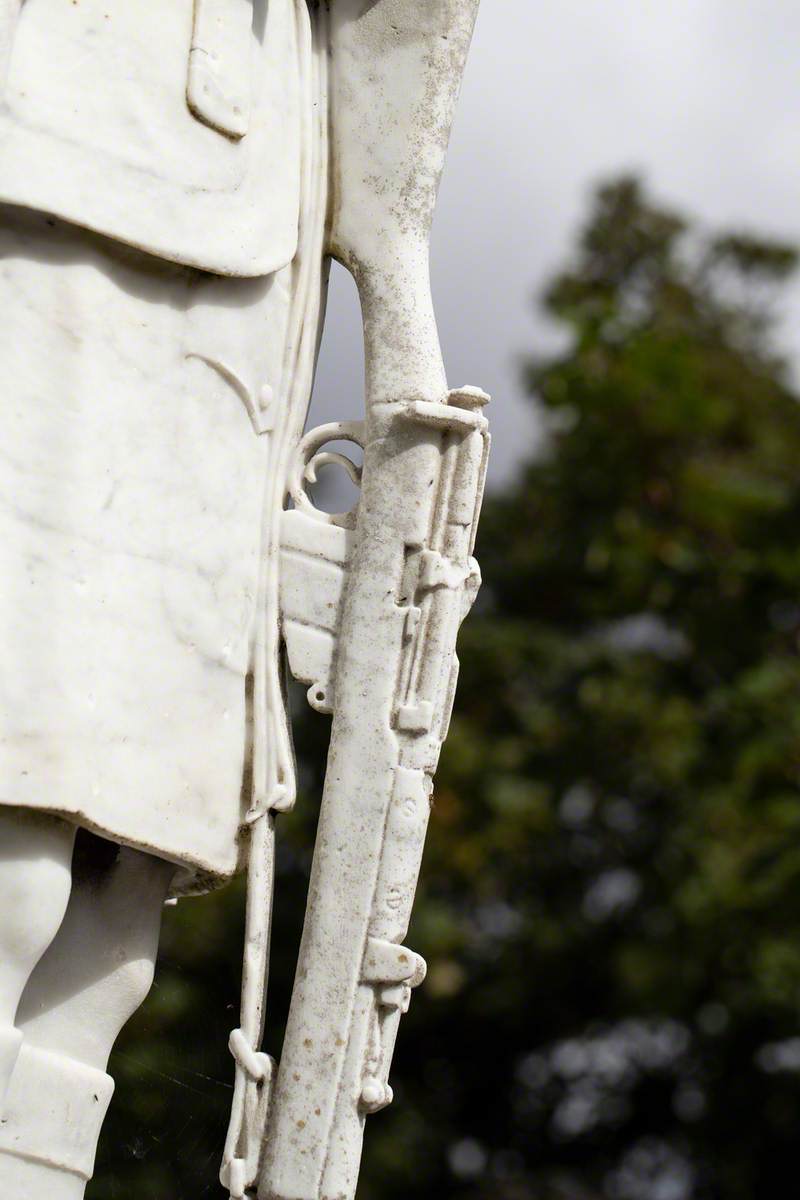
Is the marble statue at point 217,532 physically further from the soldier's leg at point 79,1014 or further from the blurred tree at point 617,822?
the blurred tree at point 617,822

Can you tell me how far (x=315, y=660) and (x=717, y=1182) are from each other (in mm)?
9871

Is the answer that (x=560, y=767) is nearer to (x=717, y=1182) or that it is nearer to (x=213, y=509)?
(x=717, y=1182)

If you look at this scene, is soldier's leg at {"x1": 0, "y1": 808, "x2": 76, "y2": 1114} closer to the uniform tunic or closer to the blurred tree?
the uniform tunic

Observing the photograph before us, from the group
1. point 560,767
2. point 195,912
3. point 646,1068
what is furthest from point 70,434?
point 646,1068

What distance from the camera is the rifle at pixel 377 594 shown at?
3.62 metres

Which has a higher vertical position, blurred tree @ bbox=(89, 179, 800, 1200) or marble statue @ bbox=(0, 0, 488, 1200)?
marble statue @ bbox=(0, 0, 488, 1200)

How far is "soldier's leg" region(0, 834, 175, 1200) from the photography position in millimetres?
3295

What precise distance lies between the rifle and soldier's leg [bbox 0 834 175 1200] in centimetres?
31

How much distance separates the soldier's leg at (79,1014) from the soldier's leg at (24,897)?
0.49ft

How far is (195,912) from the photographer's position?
11.0m

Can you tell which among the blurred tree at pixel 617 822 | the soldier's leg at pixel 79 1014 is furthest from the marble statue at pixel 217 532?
the blurred tree at pixel 617 822

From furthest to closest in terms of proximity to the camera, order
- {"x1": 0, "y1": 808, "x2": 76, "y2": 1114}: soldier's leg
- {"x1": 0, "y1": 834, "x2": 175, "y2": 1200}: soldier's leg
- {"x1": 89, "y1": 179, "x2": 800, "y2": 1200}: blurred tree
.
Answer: {"x1": 89, "y1": 179, "x2": 800, "y2": 1200}: blurred tree
{"x1": 0, "y1": 834, "x2": 175, "y2": 1200}: soldier's leg
{"x1": 0, "y1": 808, "x2": 76, "y2": 1114}: soldier's leg

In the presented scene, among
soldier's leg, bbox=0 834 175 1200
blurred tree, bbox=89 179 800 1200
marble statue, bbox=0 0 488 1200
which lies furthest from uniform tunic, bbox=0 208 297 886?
blurred tree, bbox=89 179 800 1200

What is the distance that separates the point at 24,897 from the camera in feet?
10.4
